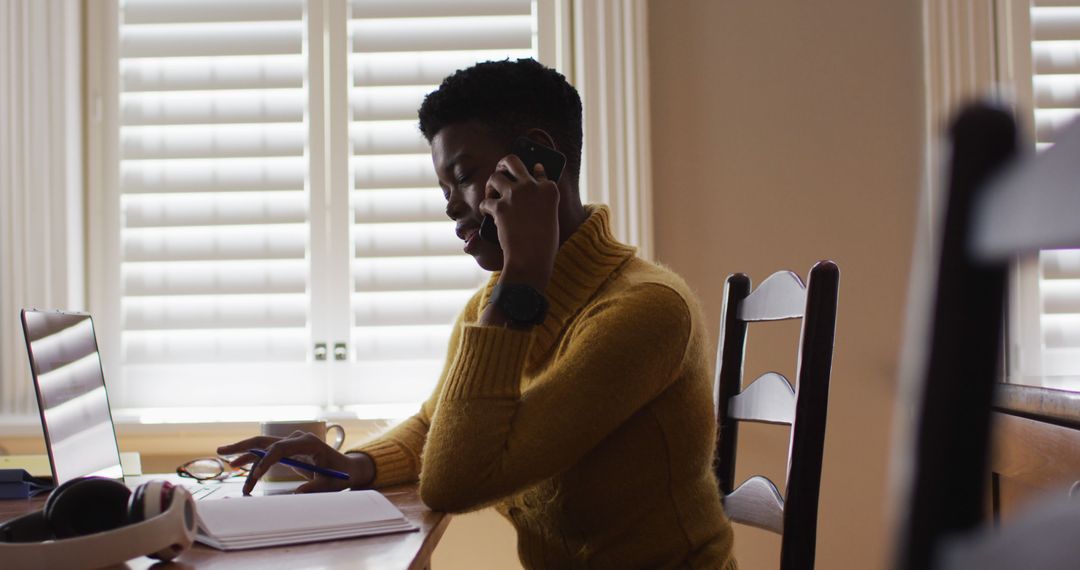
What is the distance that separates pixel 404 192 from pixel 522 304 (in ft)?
4.52

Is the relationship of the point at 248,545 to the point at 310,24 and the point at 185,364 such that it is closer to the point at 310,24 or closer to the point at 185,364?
the point at 185,364

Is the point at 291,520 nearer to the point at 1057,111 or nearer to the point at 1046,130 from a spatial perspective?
the point at 1046,130

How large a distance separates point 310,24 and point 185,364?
95 centimetres

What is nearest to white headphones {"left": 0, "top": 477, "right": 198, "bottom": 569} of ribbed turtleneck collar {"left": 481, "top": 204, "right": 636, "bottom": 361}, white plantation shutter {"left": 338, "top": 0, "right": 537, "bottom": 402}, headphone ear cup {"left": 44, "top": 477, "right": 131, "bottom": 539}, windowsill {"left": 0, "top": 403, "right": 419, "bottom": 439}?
headphone ear cup {"left": 44, "top": 477, "right": 131, "bottom": 539}

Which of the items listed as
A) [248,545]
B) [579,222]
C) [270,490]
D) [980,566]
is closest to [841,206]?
[579,222]

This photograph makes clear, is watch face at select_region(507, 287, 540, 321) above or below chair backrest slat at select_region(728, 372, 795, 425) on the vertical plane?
above

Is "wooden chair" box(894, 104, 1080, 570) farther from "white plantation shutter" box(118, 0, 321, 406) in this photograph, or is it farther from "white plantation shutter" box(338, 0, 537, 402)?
"white plantation shutter" box(118, 0, 321, 406)

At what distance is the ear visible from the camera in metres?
1.32

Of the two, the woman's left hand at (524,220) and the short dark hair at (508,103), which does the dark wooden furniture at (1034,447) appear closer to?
the woman's left hand at (524,220)

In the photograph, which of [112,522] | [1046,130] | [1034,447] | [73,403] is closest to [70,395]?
[73,403]

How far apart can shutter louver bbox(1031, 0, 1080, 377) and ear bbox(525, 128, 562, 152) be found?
61.4 inches

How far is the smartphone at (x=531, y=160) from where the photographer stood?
1.29m

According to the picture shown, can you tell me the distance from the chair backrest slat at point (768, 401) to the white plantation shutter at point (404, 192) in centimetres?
118

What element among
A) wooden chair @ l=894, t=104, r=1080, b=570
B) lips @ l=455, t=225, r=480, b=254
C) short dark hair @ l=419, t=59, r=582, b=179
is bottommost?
wooden chair @ l=894, t=104, r=1080, b=570
